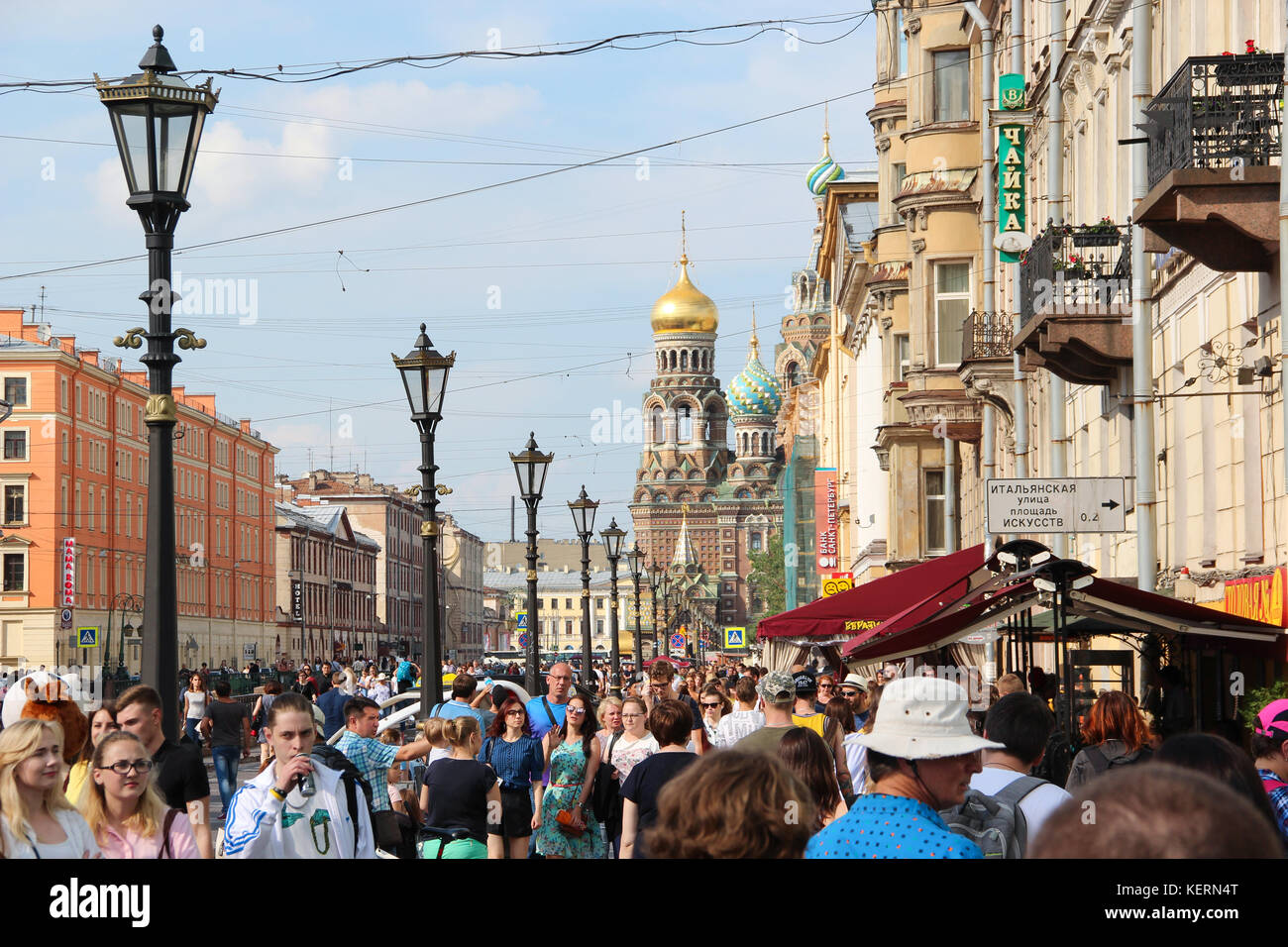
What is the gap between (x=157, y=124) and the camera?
10.2m

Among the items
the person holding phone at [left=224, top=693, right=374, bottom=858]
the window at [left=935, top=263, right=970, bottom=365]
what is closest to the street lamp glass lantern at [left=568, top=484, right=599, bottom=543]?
the window at [left=935, top=263, right=970, bottom=365]

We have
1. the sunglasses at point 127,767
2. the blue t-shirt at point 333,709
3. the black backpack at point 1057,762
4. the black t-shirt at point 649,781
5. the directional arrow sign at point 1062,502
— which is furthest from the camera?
the blue t-shirt at point 333,709

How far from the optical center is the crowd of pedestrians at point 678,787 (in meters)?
4.03

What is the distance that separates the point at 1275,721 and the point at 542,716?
→ 778 centimetres

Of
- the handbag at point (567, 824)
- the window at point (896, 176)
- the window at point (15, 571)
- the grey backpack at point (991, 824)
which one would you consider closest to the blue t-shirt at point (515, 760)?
the handbag at point (567, 824)

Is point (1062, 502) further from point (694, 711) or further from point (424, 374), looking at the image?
point (424, 374)

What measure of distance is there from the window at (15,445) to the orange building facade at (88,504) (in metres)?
0.06

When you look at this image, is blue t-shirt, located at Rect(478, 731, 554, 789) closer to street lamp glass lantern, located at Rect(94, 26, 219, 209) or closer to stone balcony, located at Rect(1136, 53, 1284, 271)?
street lamp glass lantern, located at Rect(94, 26, 219, 209)

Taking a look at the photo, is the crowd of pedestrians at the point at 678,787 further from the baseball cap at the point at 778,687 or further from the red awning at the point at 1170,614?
the red awning at the point at 1170,614

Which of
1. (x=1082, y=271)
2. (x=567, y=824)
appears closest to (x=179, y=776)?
(x=567, y=824)

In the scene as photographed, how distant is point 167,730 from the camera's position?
9273 millimetres

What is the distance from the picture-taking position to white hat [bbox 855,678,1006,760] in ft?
16.6
